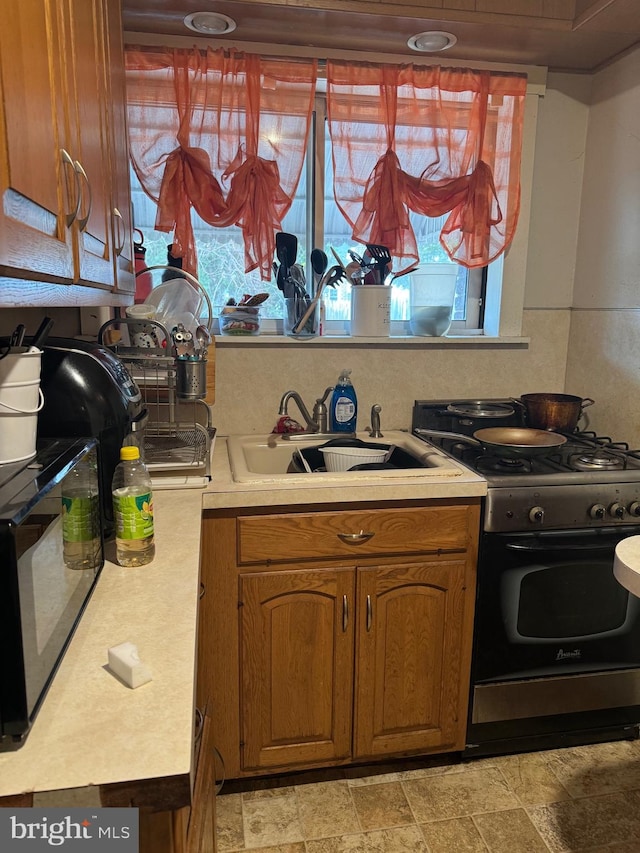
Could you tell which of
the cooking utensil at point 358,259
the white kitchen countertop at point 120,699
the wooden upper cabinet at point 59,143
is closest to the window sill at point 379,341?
the cooking utensil at point 358,259

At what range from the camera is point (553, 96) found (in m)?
2.22

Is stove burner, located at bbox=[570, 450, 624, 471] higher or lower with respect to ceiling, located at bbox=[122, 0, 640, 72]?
lower

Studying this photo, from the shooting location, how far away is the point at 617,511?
1758 millimetres

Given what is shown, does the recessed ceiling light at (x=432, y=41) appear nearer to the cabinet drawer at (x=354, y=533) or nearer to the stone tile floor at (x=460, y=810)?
the cabinet drawer at (x=354, y=533)

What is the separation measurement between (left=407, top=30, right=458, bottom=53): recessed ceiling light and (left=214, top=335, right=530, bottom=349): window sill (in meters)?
0.93

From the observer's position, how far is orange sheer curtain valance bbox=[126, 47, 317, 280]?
1.91 meters

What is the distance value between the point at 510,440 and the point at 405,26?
1.31 meters

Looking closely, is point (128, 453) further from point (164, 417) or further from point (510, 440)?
point (510, 440)

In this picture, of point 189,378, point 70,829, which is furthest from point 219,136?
point 70,829

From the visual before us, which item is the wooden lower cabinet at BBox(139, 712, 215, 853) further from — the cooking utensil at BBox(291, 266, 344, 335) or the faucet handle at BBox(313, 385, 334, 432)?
the cooking utensil at BBox(291, 266, 344, 335)

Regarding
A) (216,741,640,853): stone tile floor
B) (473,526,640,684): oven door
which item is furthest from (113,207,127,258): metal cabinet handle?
(216,741,640,853): stone tile floor

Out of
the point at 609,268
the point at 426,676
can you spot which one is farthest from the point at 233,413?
the point at 609,268

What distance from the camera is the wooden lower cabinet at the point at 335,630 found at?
1.66 metres

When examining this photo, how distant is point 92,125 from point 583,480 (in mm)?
1484
